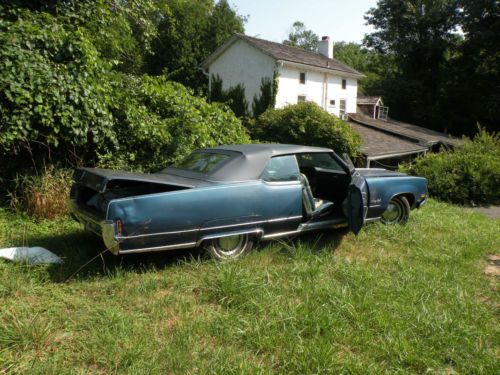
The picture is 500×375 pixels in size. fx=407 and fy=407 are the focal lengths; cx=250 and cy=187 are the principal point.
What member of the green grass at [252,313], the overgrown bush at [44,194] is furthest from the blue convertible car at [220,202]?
the overgrown bush at [44,194]

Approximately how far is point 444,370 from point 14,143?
6.36 meters

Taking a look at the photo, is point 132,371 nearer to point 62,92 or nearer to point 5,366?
point 5,366

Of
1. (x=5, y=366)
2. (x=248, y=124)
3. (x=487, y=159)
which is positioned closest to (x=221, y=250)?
(x=5, y=366)

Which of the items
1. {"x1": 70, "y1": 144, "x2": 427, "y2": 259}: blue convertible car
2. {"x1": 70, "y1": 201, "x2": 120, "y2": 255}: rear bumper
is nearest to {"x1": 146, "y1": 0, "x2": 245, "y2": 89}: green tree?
{"x1": 70, "y1": 144, "x2": 427, "y2": 259}: blue convertible car

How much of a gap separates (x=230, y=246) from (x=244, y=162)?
3.25 ft

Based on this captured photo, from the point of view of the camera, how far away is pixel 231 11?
35938 mm

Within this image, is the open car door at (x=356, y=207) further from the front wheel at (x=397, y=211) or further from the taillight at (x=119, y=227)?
the taillight at (x=119, y=227)

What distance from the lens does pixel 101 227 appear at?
399 centimetres

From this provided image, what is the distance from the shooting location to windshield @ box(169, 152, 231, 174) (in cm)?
487

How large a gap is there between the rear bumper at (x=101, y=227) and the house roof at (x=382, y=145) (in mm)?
15525

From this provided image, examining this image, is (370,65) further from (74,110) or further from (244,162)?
(244,162)

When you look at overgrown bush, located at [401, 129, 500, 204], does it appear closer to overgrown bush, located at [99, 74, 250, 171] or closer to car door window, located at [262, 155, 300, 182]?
overgrown bush, located at [99, 74, 250, 171]

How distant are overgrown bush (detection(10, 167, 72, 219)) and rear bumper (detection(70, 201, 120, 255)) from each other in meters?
1.65

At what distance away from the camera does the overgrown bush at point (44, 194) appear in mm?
6078
